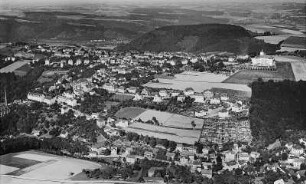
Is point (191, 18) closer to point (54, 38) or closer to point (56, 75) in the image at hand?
point (54, 38)

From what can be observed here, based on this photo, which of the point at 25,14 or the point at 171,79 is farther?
the point at 25,14

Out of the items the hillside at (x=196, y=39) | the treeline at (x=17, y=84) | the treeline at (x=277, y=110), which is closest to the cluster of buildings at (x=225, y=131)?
the treeline at (x=277, y=110)

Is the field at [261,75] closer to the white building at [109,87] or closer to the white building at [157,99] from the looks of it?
the white building at [157,99]

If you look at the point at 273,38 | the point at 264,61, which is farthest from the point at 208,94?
the point at 273,38

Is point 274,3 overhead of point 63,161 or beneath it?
overhead

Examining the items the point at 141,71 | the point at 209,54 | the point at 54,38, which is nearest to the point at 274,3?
the point at 209,54

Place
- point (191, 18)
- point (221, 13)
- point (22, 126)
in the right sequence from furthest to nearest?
1. point (221, 13)
2. point (191, 18)
3. point (22, 126)
